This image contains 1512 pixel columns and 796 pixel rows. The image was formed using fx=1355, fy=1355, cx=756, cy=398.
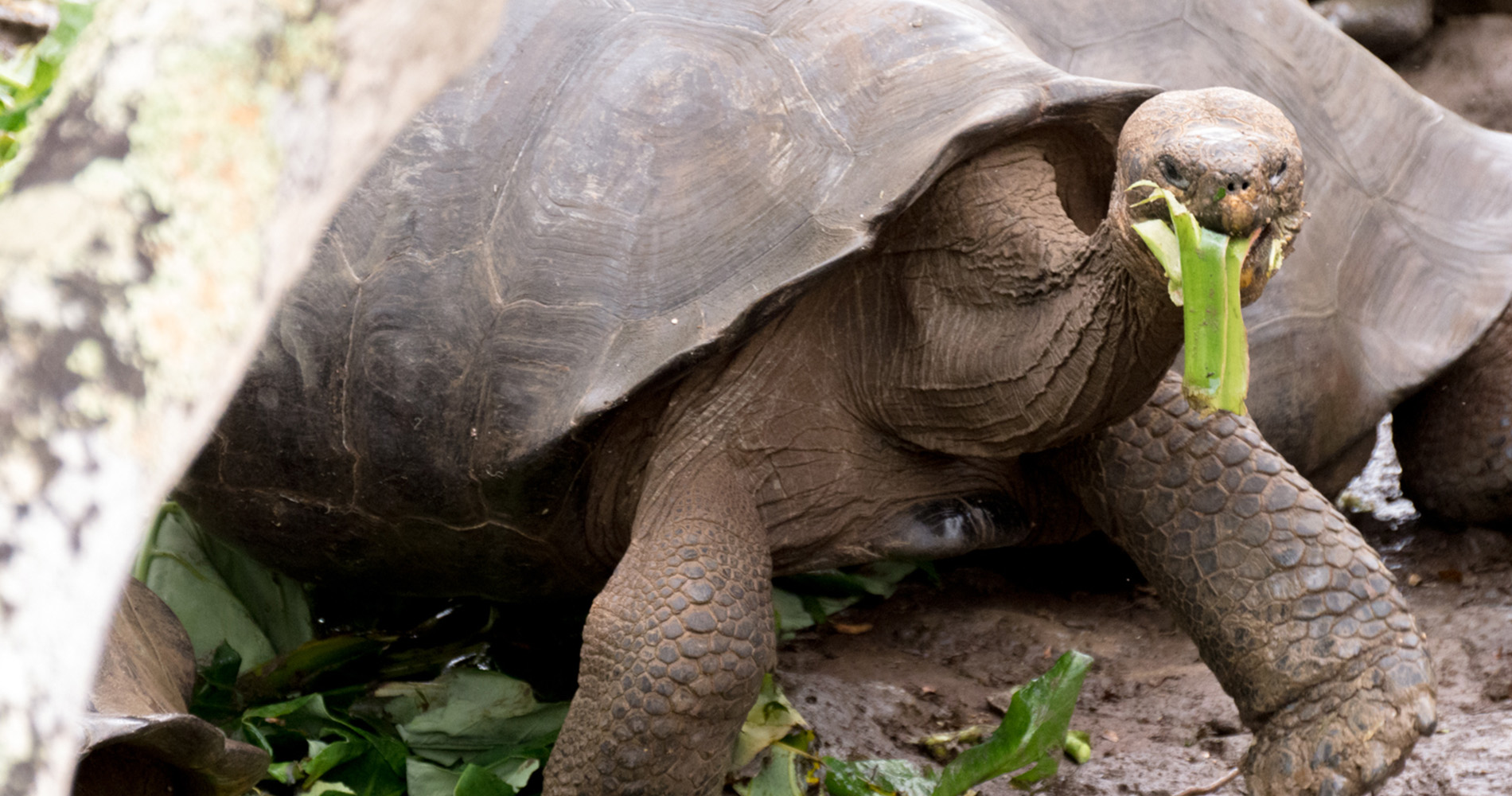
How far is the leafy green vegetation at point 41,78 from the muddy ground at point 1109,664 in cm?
212

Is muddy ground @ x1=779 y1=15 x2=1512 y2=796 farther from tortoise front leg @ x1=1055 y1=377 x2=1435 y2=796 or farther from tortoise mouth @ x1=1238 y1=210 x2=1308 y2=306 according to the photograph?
tortoise mouth @ x1=1238 y1=210 x2=1308 y2=306

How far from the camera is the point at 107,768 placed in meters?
1.97

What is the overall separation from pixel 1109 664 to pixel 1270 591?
91 centimetres

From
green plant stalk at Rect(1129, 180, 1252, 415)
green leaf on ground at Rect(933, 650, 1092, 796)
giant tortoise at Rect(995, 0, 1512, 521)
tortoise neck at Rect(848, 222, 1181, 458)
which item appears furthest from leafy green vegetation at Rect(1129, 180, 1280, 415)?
giant tortoise at Rect(995, 0, 1512, 521)

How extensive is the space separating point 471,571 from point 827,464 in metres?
0.88

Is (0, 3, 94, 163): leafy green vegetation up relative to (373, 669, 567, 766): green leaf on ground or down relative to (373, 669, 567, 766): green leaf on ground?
up

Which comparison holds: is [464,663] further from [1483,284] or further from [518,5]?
[1483,284]

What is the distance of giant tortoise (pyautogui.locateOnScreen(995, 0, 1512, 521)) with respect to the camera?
10.4ft


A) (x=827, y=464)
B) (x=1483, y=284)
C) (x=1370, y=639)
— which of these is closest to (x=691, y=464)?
(x=827, y=464)

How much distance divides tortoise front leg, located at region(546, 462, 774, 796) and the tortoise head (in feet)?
3.09

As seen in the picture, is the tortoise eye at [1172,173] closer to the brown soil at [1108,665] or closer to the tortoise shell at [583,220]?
the tortoise shell at [583,220]

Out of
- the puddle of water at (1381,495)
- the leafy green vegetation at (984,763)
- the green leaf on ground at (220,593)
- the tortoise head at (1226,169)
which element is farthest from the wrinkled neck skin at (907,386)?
the puddle of water at (1381,495)

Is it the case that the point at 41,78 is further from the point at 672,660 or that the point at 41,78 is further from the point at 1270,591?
the point at 1270,591

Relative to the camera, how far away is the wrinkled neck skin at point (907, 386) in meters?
2.38
